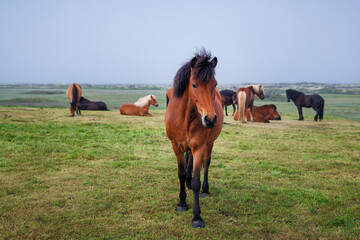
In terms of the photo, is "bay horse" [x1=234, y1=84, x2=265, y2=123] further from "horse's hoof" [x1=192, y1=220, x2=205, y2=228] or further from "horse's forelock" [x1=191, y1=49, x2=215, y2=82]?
"horse's hoof" [x1=192, y1=220, x2=205, y2=228]

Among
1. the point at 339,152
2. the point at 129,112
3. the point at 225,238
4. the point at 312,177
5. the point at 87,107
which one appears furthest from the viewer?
the point at 87,107

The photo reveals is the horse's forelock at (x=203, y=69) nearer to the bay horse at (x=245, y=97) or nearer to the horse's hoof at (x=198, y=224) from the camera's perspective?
the horse's hoof at (x=198, y=224)

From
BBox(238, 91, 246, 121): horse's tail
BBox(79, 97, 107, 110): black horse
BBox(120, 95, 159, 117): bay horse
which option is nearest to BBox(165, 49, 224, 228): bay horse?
BBox(238, 91, 246, 121): horse's tail

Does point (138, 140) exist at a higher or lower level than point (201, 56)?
lower

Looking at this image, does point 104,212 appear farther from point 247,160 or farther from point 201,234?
point 247,160

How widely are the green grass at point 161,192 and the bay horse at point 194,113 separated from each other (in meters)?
0.57

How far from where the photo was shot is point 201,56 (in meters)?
3.61

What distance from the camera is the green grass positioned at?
335cm

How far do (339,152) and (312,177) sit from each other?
9.87 ft

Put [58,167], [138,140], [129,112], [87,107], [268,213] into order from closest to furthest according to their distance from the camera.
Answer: [268,213], [58,167], [138,140], [129,112], [87,107]

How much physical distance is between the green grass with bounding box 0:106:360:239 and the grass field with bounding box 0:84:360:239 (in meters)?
0.02

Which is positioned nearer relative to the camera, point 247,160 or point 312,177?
point 312,177

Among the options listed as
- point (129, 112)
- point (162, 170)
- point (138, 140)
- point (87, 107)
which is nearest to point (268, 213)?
point (162, 170)

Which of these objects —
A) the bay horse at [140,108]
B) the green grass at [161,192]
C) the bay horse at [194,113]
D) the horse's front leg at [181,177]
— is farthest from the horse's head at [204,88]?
the bay horse at [140,108]
